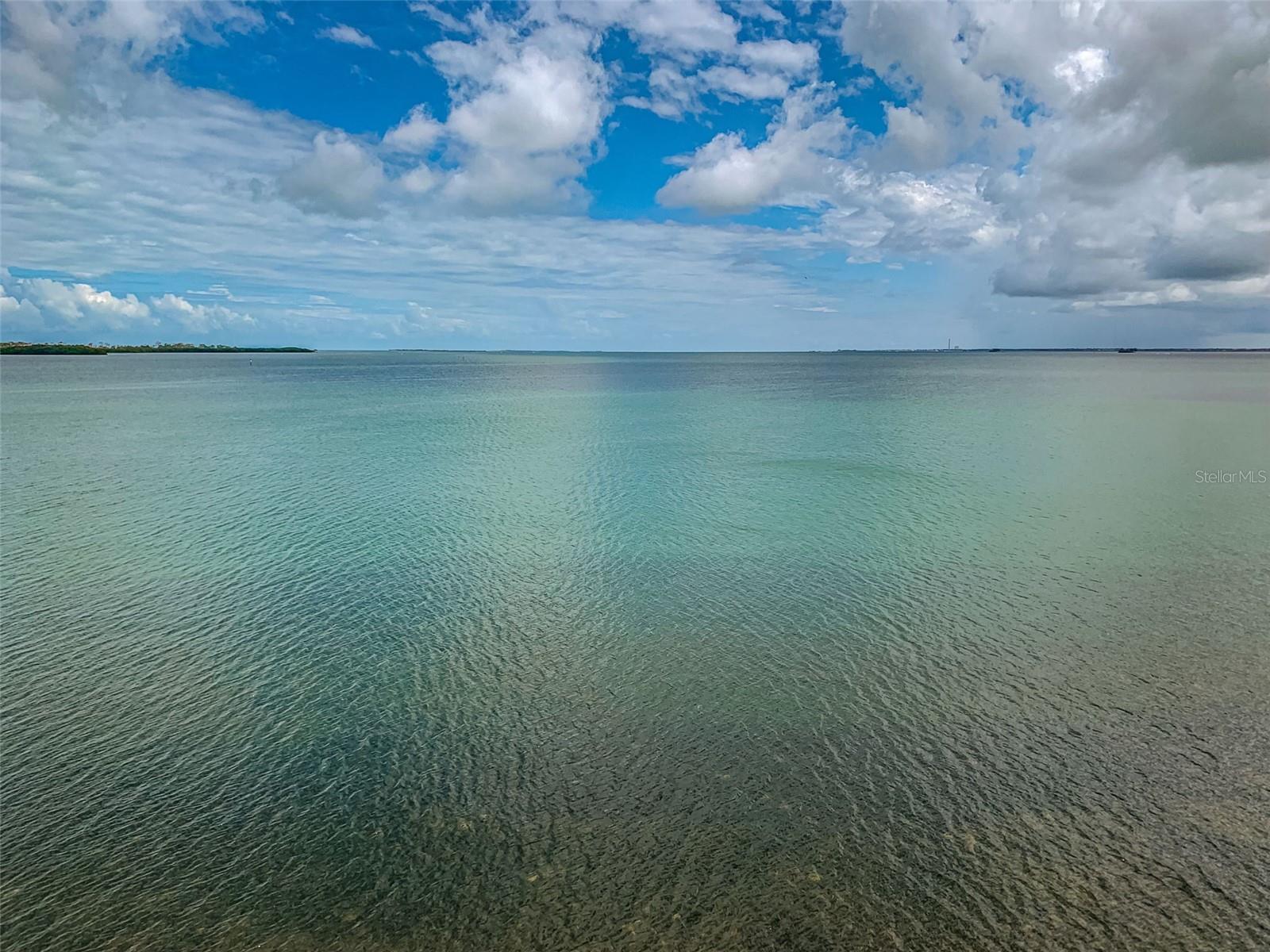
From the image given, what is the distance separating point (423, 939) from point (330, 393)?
106097 mm

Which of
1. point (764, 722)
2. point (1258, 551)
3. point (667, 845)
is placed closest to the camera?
point (667, 845)

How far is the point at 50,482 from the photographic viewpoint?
36.2 metres

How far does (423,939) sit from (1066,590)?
1993cm

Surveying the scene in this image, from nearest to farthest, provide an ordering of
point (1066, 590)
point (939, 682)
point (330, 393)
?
point (939, 682) < point (1066, 590) < point (330, 393)

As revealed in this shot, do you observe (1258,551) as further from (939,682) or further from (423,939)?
(423,939)

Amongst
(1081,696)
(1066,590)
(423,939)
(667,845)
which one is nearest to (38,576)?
(423,939)

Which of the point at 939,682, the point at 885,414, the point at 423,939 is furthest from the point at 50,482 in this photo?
the point at 885,414

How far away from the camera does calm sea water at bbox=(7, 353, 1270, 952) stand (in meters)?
9.75

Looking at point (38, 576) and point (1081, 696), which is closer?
point (1081, 696)

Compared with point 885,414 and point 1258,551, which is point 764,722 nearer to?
point 1258,551

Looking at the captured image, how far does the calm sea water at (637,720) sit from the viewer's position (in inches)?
384

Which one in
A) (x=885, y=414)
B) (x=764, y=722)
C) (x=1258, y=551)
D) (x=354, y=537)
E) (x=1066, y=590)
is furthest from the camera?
(x=885, y=414)

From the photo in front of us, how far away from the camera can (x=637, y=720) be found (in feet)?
47.4

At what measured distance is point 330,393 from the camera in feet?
345
